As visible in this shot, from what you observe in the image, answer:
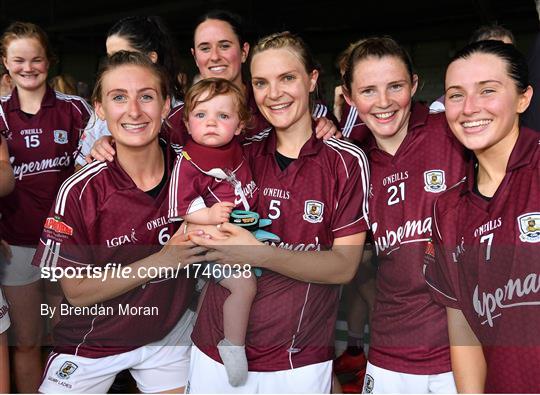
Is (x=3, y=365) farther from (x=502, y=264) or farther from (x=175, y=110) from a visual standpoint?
(x=502, y=264)

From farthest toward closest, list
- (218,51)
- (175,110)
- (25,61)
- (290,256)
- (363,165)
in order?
(25,61) → (218,51) → (175,110) → (363,165) → (290,256)

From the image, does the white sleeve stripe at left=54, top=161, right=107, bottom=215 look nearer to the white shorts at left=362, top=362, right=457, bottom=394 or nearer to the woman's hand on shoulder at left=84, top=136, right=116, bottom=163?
the woman's hand on shoulder at left=84, top=136, right=116, bottom=163

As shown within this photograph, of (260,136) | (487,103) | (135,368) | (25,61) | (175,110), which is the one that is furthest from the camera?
(25,61)

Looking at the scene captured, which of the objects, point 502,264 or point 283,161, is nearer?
point 502,264

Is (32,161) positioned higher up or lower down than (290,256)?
higher up

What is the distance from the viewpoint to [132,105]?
1.98 meters

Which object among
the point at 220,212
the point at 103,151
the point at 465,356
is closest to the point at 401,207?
the point at 465,356

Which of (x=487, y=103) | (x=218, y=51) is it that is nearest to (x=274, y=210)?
(x=487, y=103)

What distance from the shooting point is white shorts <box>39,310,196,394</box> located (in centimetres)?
198

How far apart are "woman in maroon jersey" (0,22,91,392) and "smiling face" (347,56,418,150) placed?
5.63ft

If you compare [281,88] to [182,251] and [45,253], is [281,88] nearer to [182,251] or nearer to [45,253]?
[182,251]

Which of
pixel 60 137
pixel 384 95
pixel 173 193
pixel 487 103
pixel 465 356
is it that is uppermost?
pixel 60 137

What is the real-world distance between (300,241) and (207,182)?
1.32ft

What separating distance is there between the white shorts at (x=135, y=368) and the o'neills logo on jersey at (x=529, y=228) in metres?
1.23
